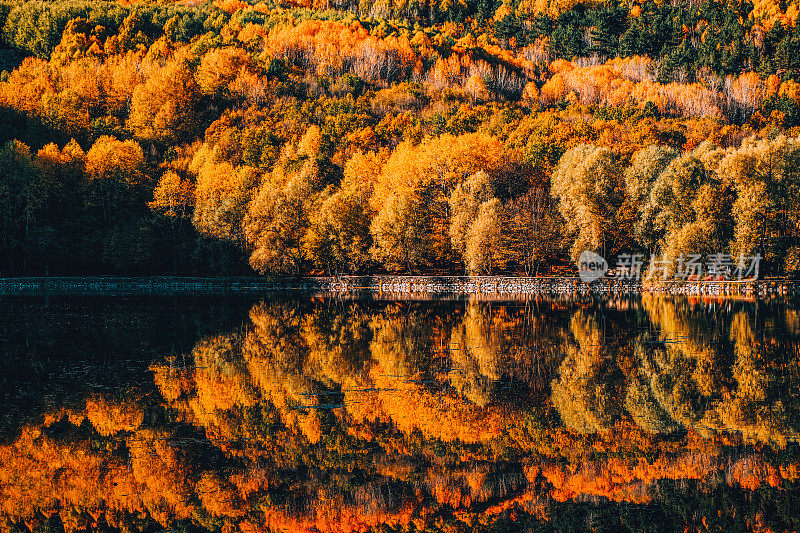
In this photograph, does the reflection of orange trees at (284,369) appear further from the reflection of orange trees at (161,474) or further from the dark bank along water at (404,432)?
the reflection of orange trees at (161,474)

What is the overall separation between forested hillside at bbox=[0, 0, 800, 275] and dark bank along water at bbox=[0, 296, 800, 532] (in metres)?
34.7

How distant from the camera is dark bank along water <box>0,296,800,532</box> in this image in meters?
13.0

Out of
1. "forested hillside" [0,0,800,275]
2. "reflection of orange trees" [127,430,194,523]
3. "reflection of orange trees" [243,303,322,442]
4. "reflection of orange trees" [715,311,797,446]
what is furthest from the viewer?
"forested hillside" [0,0,800,275]

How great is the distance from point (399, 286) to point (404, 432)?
5064cm

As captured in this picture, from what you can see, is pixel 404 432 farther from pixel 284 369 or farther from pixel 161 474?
pixel 284 369

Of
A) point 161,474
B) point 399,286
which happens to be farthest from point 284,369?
point 399,286

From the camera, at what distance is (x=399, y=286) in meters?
67.7

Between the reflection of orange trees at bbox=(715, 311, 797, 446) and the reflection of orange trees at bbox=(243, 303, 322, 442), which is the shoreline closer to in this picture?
the reflection of orange trees at bbox=(243, 303, 322, 442)

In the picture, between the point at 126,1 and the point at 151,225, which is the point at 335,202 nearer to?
the point at 151,225

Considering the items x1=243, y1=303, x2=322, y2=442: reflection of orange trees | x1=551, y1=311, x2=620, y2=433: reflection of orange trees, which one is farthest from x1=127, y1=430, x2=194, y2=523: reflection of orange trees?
x1=551, y1=311, x2=620, y2=433: reflection of orange trees

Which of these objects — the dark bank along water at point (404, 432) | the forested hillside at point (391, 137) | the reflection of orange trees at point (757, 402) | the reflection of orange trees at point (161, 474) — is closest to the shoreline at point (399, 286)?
the forested hillside at point (391, 137)

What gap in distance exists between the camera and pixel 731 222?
62.2 meters

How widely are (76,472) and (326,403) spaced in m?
6.40

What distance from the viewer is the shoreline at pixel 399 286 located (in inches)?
2277
